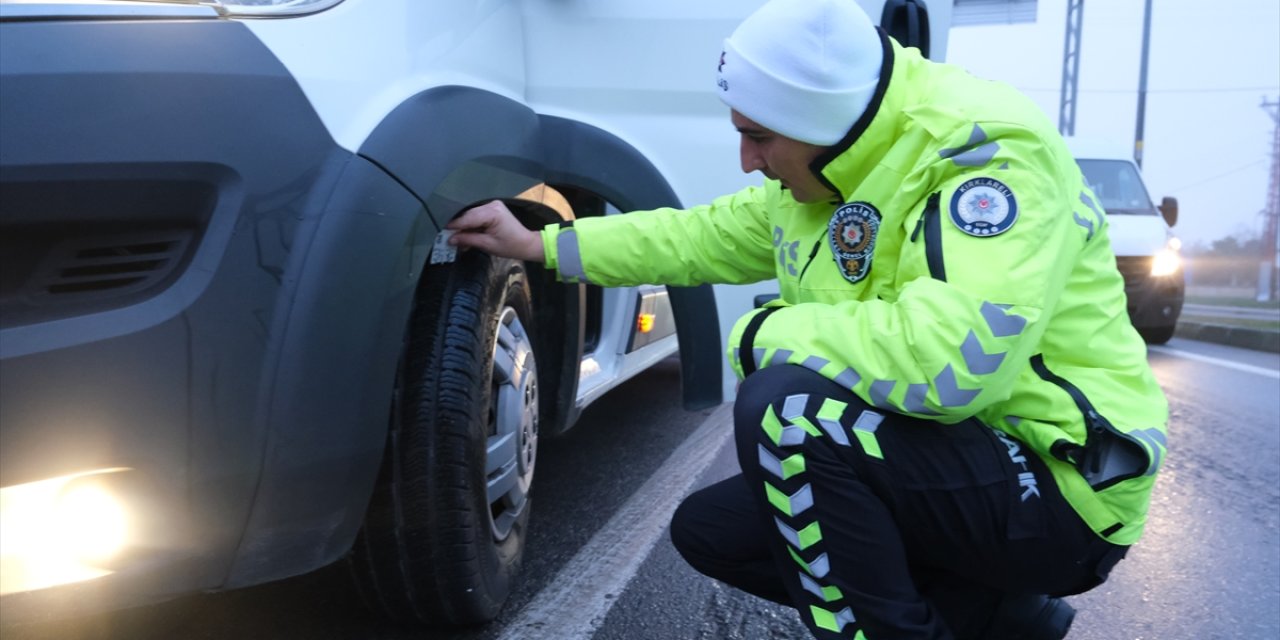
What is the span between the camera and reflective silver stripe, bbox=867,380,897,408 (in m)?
1.54

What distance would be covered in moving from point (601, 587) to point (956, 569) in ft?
3.68

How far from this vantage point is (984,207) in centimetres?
152

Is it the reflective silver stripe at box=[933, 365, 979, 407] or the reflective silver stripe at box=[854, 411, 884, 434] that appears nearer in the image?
the reflective silver stripe at box=[933, 365, 979, 407]

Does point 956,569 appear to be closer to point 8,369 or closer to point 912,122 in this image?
point 912,122

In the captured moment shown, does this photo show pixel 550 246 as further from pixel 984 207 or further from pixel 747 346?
pixel 984 207

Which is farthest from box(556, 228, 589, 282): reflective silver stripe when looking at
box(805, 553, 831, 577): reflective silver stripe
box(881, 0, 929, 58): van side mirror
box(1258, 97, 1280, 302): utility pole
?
box(1258, 97, 1280, 302): utility pole

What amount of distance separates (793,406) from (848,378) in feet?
0.31

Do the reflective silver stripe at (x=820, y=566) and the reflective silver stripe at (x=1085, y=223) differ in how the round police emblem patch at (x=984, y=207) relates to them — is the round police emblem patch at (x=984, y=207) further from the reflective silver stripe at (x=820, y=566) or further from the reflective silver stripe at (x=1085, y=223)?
the reflective silver stripe at (x=820, y=566)

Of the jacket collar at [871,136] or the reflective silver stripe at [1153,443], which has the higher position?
the jacket collar at [871,136]

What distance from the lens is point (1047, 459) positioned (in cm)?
170

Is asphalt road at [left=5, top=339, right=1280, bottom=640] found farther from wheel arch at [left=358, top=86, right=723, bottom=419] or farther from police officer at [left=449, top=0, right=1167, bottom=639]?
police officer at [left=449, top=0, right=1167, bottom=639]

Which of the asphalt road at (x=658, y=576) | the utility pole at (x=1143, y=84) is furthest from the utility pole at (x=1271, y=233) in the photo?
the asphalt road at (x=658, y=576)

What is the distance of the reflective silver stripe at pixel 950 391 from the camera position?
149 cm

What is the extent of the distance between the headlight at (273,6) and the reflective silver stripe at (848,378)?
3.13 ft
